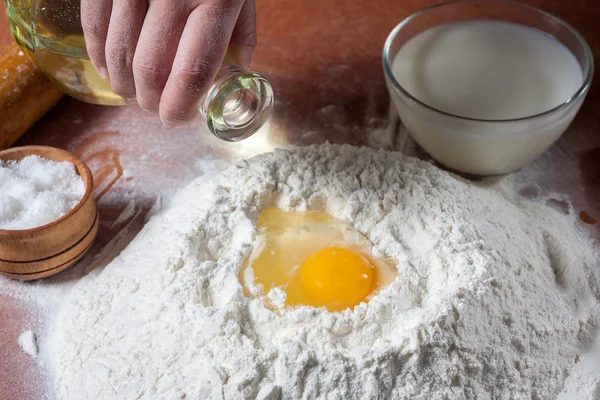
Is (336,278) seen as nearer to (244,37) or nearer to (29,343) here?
(244,37)

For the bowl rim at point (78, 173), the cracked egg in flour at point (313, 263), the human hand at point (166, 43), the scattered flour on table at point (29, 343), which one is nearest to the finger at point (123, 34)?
the human hand at point (166, 43)

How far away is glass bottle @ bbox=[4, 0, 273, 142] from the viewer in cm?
130

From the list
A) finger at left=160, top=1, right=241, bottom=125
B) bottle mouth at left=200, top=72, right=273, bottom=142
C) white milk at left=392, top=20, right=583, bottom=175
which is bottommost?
white milk at left=392, top=20, right=583, bottom=175

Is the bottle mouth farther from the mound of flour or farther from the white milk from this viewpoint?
the white milk

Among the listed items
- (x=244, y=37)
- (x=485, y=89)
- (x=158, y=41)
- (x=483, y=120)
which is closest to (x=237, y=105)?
(x=244, y=37)

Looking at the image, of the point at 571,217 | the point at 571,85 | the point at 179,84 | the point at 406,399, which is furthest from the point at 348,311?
the point at 571,85

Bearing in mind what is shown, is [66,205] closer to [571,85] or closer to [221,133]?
[221,133]

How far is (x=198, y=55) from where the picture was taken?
117 cm

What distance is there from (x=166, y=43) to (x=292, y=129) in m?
0.83

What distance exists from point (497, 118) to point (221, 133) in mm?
728

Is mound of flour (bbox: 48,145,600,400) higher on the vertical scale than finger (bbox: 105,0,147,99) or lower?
lower

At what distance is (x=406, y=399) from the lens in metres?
1.25

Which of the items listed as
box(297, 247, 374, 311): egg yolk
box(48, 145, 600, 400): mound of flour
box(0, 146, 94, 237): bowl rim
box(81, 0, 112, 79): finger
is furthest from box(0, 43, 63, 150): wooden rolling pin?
box(297, 247, 374, 311): egg yolk

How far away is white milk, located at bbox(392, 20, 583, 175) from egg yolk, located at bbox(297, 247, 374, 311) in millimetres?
437
